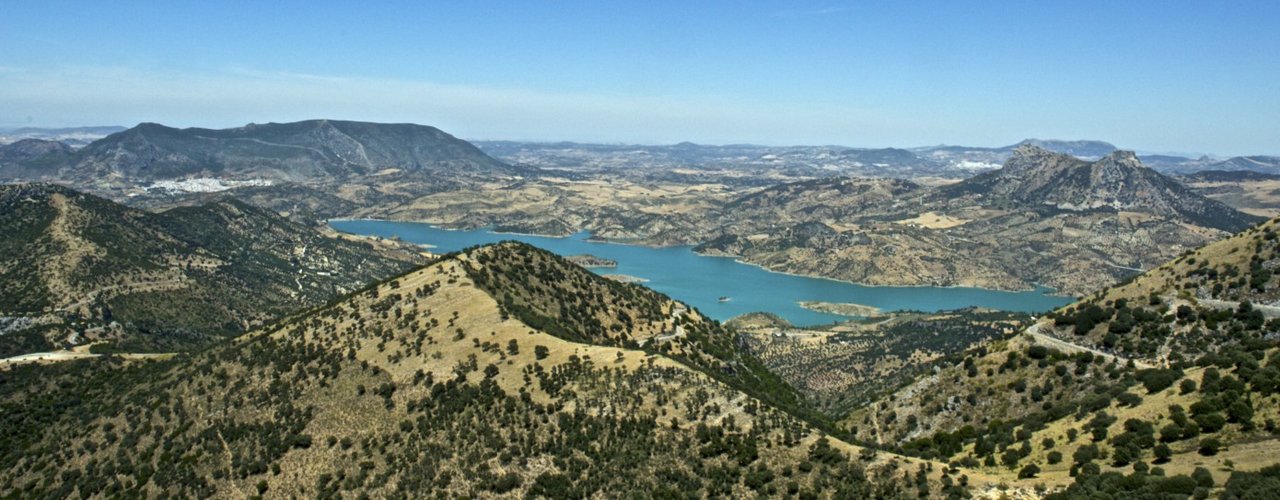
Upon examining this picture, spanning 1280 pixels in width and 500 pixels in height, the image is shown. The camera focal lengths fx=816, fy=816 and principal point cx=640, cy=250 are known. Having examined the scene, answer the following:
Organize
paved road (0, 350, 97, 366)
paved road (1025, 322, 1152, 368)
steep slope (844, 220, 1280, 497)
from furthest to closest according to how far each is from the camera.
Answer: paved road (0, 350, 97, 366)
paved road (1025, 322, 1152, 368)
steep slope (844, 220, 1280, 497)

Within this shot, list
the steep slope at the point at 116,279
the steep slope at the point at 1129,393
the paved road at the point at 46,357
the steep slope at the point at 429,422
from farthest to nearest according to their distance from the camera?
the steep slope at the point at 116,279 → the paved road at the point at 46,357 → the steep slope at the point at 429,422 → the steep slope at the point at 1129,393

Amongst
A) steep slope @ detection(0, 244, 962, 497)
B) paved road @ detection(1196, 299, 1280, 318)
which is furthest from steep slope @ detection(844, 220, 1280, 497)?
steep slope @ detection(0, 244, 962, 497)

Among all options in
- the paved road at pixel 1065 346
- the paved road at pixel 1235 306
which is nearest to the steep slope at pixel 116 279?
the paved road at pixel 1065 346

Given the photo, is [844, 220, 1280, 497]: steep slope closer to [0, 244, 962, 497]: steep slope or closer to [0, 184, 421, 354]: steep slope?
[0, 244, 962, 497]: steep slope

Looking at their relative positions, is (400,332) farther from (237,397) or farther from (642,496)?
(642,496)

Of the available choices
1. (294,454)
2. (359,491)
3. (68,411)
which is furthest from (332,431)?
(68,411)

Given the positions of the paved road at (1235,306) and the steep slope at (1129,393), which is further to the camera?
the paved road at (1235,306)

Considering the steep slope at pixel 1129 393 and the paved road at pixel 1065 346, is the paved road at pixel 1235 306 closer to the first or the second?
the steep slope at pixel 1129 393
